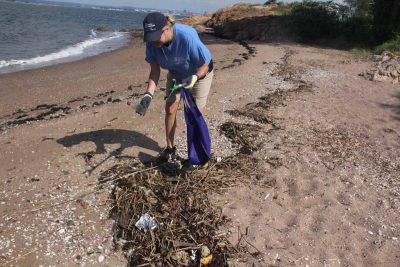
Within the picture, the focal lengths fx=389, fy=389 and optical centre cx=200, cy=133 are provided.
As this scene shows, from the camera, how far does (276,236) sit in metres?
3.85

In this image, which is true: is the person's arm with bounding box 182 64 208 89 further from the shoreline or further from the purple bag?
the shoreline

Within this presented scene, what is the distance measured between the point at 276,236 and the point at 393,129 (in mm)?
3877

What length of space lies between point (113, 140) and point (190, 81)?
2.02 metres

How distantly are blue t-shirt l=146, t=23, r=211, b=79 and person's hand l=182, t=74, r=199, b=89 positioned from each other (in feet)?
0.57

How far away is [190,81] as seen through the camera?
4102 mm

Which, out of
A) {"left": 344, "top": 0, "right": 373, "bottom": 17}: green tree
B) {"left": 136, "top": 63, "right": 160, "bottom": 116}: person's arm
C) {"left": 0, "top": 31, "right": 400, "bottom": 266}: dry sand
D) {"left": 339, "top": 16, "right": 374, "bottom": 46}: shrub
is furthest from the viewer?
{"left": 344, "top": 0, "right": 373, "bottom": 17}: green tree

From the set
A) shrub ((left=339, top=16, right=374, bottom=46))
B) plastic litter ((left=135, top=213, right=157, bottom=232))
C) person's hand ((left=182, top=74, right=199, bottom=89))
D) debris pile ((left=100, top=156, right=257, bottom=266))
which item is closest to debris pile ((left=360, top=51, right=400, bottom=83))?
shrub ((left=339, top=16, right=374, bottom=46))

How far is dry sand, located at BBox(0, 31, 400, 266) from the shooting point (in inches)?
145

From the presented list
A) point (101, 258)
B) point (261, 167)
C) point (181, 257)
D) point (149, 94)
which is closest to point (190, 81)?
point (149, 94)

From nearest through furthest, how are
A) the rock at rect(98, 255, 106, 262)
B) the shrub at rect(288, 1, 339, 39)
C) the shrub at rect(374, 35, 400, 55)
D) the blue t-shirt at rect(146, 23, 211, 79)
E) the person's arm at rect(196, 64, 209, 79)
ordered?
the rock at rect(98, 255, 106, 262) → the blue t-shirt at rect(146, 23, 211, 79) → the person's arm at rect(196, 64, 209, 79) → the shrub at rect(374, 35, 400, 55) → the shrub at rect(288, 1, 339, 39)

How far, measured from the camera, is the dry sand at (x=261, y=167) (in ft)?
12.1

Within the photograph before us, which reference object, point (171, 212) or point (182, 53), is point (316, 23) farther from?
point (171, 212)

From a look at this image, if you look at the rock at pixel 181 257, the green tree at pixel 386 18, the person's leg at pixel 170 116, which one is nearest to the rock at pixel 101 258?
the rock at pixel 181 257

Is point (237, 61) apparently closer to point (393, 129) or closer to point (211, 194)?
point (393, 129)
